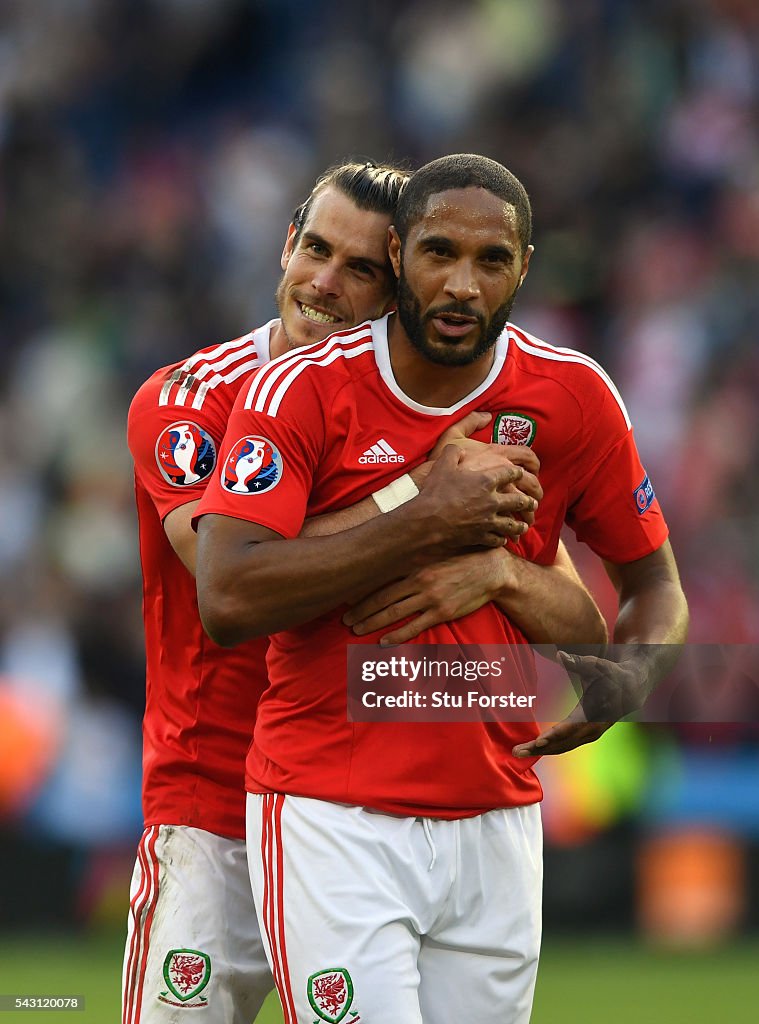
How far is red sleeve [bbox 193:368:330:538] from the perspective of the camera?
346cm

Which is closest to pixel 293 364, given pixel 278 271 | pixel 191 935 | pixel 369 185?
pixel 369 185

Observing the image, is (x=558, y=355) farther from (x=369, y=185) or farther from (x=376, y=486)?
(x=369, y=185)

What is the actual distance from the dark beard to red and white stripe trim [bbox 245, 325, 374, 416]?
13cm

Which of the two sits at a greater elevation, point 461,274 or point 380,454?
point 461,274

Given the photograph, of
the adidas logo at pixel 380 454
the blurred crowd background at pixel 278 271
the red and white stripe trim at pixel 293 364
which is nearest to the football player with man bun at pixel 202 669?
the red and white stripe trim at pixel 293 364

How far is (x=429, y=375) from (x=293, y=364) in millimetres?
313

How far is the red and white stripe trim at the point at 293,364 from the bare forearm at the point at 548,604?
57 cm

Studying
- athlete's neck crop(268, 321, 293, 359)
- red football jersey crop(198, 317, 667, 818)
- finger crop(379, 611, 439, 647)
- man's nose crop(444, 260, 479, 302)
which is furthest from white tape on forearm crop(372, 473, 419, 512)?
athlete's neck crop(268, 321, 293, 359)

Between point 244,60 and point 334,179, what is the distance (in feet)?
33.1

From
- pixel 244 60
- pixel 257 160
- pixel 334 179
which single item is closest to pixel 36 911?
pixel 334 179

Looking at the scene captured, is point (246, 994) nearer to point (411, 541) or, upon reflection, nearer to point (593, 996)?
point (411, 541)

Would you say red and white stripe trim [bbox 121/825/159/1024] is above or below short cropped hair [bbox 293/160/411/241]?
below

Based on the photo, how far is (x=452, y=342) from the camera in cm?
362

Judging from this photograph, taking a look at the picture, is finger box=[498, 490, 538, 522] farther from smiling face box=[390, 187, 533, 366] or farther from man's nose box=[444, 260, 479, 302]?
man's nose box=[444, 260, 479, 302]
